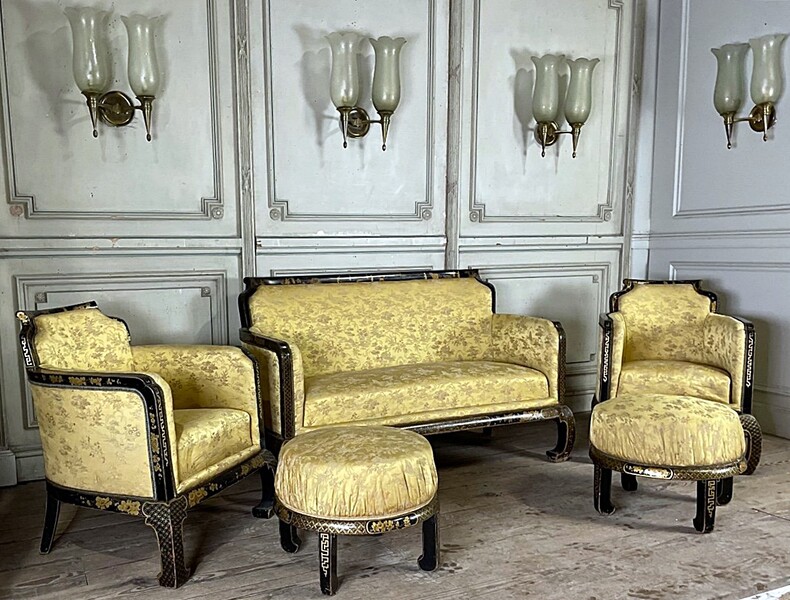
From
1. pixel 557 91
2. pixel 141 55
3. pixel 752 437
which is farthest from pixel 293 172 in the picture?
pixel 752 437

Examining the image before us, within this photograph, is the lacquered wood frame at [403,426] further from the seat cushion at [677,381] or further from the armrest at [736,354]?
the armrest at [736,354]

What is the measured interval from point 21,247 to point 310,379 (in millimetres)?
993

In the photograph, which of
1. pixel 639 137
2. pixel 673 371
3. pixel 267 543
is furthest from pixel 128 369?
pixel 639 137

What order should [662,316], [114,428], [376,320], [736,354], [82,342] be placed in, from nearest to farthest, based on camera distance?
1. [114,428]
2. [82,342]
3. [736,354]
4. [376,320]
5. [662,316]

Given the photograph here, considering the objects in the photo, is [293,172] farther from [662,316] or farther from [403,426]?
[662,316]

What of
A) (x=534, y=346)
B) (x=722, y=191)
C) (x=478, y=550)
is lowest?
(x=478, y=550)

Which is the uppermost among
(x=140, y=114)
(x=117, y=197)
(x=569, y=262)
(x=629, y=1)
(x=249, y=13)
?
(x=629, y=1)

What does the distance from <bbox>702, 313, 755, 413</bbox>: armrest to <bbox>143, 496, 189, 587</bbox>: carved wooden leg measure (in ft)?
5.76

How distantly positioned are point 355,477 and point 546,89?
6.41 feet

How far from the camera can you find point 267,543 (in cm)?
166

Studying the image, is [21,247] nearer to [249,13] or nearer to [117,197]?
[117,197]

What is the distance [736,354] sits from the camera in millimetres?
2211

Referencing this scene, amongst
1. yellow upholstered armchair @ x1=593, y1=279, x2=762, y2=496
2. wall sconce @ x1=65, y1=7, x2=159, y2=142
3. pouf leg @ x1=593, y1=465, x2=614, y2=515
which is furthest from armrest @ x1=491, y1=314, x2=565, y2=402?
wall sconce @ x1=65, y1=7, x2=159, y2=142

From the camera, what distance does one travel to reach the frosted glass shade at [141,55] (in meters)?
2.08
